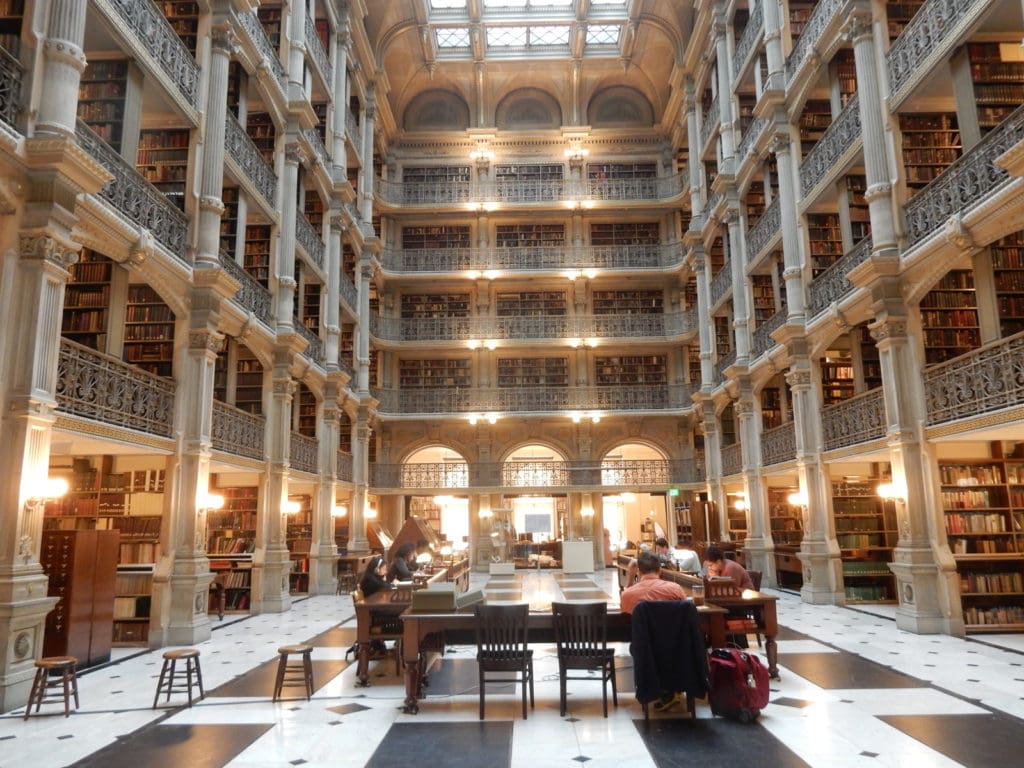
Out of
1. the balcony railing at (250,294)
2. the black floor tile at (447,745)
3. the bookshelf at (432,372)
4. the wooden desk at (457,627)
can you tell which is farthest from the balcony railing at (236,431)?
the bookshelf at (432,372)

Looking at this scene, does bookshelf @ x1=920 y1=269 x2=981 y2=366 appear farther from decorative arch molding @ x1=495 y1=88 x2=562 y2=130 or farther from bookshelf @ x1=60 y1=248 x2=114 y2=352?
decorative arch molding @ x1=495 y1=88 x2=562 y2=130

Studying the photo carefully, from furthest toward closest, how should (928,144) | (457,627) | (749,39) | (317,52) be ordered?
(317,52) < (749,39) < (928,144) < (457,627)

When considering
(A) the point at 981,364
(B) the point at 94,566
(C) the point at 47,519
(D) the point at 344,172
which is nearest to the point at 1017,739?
(A) the point at 981,364

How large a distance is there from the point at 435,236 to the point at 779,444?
11670 millimetres

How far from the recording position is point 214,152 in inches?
358

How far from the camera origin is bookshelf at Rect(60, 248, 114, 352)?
27.0ft

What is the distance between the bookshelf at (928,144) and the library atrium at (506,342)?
0.19ft

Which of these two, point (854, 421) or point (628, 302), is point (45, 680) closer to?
point (854, 421)

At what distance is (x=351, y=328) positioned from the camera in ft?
58.5

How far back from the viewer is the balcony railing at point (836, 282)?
9688mm

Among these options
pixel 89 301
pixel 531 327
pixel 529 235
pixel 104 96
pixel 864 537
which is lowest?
pixel 864 537

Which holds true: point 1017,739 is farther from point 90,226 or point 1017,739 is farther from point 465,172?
point 465,172

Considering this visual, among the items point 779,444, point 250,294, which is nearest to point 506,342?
point 779,444

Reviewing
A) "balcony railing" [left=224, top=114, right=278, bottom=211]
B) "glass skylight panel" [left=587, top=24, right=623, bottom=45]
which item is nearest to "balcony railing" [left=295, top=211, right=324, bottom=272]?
"balcony railing" [left=224, top=114, right=278, bottom=211]
